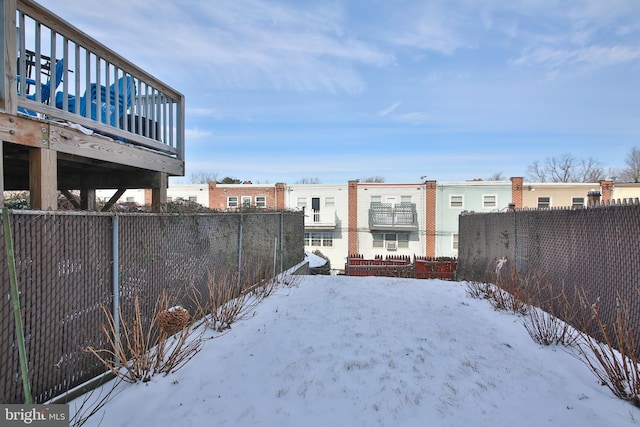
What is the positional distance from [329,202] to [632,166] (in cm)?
3420

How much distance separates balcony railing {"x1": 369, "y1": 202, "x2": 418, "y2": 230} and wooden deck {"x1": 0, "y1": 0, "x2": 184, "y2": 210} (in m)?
17.8

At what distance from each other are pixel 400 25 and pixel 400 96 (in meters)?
4.22

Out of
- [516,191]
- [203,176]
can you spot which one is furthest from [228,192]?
[203,176]

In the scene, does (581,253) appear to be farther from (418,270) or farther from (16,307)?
(418,270)

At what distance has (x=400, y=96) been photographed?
1155cm

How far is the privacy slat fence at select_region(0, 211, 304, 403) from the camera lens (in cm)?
205

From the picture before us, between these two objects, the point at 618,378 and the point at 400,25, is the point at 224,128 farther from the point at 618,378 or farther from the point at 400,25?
the point at 618,378

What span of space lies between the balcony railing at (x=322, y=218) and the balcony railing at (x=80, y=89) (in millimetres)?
17683

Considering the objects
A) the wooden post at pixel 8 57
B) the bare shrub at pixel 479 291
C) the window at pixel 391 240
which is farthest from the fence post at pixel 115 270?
the window at pixel 391 240

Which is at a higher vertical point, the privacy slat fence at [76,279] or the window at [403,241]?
the privacy slat fence at [76,279]

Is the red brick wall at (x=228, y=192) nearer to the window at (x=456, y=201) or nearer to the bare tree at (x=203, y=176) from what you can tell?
the window at (x=456, y=201)

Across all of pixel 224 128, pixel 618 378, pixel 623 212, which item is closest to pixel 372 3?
pixel 623 212

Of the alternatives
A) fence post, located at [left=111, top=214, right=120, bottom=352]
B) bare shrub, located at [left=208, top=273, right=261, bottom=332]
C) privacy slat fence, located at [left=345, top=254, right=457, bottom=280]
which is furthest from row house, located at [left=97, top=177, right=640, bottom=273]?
fence post, located at [left=111, top=214, right=120, bottom=352]

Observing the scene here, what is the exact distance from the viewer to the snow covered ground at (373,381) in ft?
7.54
